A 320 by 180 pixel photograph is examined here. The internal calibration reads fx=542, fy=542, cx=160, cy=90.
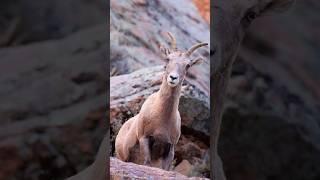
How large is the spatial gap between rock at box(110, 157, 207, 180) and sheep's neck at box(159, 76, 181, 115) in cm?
40

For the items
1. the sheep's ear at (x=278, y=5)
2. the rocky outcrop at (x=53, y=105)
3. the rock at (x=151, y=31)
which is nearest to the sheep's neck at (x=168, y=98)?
the rock at (x=151, y=31)

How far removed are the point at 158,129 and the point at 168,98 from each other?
222mm

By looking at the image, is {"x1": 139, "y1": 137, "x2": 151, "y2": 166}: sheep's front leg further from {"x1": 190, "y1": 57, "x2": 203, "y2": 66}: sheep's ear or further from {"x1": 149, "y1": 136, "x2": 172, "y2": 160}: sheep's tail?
{"x1": 190, "y1": 57, "x2": 203, "y2": 66}: sheep's ear

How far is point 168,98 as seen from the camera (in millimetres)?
3654

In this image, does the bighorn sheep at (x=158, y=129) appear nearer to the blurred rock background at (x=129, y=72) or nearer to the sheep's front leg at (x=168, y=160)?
the sheep's front leg at (x=168, y=160)

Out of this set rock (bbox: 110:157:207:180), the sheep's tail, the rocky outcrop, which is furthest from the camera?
the sheep's tail

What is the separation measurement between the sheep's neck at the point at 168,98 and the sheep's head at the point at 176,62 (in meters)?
0.03

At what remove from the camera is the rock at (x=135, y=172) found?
11.7ft

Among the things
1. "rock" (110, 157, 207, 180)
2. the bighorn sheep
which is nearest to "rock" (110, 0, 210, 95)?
the bighorn sheep

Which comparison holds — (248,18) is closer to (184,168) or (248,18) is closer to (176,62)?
(176,62)

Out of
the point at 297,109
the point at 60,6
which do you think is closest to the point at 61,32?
the point at 60,6

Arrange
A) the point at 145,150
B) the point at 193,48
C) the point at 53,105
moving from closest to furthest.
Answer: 1. the point at 53,105
2. the point at 145,150
3. the point at 193,48

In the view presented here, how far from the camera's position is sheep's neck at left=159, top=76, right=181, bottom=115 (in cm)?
365

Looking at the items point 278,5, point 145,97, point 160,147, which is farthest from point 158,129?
point 278,5
